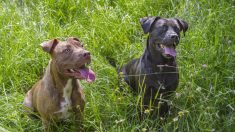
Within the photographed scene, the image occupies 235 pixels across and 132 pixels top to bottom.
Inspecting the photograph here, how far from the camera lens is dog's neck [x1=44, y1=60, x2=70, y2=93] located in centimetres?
484

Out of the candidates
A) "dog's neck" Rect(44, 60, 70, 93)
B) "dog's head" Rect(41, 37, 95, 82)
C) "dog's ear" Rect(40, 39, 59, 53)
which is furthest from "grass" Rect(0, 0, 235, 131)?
"dog's ear" Rect(40, 39, 59, 53)

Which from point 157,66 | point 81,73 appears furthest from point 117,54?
point 81,73

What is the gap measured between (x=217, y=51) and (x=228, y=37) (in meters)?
0.34

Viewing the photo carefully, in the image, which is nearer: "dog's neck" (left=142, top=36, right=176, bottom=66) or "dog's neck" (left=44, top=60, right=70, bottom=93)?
"dog's neck" (left=44, top=60, right=70, bottom=93)

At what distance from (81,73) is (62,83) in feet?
1.02

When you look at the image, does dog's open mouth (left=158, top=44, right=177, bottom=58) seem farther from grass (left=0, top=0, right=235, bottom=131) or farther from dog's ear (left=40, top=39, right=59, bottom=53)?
dog's ear (left=40, top=39, right=59, bottom=53)

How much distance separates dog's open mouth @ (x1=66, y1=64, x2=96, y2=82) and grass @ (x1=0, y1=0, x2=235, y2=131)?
54cm

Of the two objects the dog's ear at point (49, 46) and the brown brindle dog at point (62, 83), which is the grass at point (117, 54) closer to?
the brown brindle dog at point (62, 83)

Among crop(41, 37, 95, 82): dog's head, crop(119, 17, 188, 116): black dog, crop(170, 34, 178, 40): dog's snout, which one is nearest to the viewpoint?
crop(41, 37, 95, 82): dog's head

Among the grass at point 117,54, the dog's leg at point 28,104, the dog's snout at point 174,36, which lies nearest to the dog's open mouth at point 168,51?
the dog's snout at point 174,36

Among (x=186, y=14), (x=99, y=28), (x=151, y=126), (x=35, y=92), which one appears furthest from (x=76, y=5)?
(x=151, y=126)

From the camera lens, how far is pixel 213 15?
20.8 ft

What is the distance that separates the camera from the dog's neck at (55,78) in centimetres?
484

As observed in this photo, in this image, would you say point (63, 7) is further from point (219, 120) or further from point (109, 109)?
point (219, 120)
